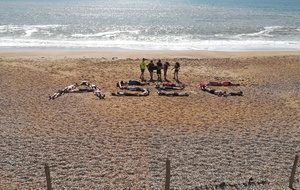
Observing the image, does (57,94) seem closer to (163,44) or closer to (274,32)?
(163,44)

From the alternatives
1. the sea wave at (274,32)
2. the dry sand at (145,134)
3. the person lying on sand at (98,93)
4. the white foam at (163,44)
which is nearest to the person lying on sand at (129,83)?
the dry sand at (145,134)

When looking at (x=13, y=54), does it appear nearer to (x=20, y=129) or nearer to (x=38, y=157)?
(x=20, y=129)

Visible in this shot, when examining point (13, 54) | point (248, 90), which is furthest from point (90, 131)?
point (13, 54)

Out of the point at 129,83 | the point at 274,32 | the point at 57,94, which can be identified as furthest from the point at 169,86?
the point at 274,32

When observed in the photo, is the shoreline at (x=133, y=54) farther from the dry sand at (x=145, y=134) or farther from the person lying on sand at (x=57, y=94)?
the person lying on sand at (x=57, y=94)

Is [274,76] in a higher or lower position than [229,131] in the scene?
higher

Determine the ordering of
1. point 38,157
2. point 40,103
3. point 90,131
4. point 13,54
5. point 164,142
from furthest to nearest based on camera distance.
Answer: point 13,54 → point 40,103 → point 90,131 → point 164,142 → point 38,157

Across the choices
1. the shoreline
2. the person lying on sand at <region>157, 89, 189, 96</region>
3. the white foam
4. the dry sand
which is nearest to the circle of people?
the person lying on sand at <region>157, 89, 189, 96</region>

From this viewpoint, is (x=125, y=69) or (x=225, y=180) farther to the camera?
(x=125, y=69)
